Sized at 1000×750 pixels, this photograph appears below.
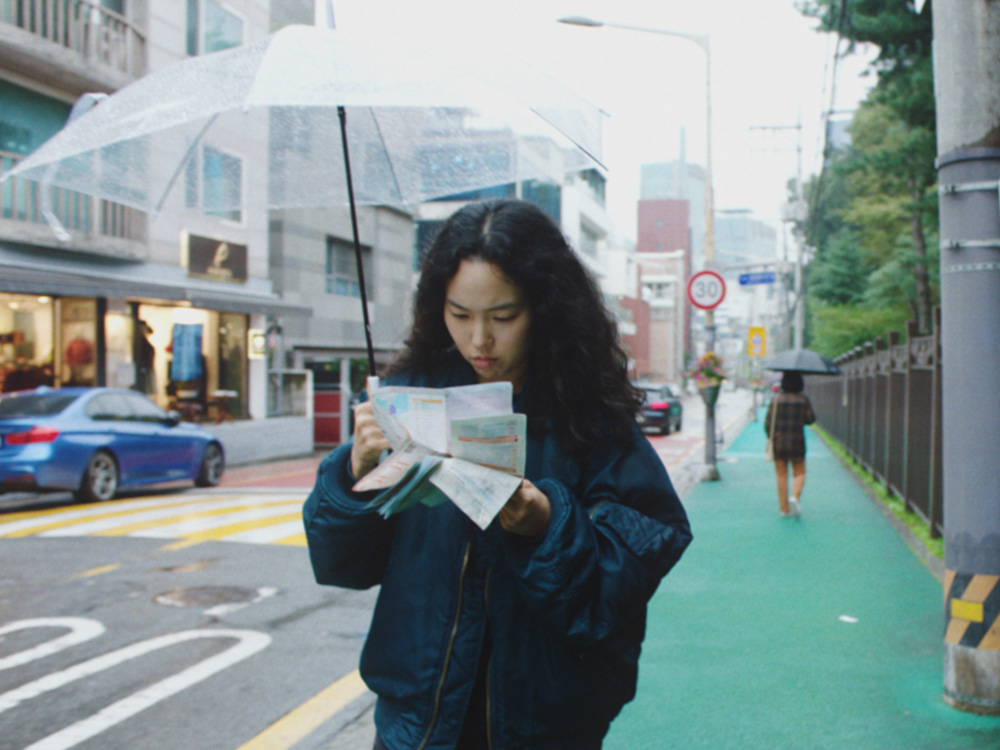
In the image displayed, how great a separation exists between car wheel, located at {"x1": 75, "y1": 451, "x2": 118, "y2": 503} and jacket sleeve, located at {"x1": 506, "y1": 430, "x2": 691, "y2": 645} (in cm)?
1082

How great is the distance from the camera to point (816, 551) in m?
8.27

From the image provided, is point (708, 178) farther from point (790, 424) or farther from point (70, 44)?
point (70, 44)

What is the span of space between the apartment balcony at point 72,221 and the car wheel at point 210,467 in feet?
12.2

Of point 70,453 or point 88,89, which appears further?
point 88,89

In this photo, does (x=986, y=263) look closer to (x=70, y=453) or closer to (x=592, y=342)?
(x=592, y=342)

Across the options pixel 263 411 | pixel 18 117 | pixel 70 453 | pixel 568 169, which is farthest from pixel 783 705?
pixel 263 411

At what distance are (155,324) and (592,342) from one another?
17.9 metres

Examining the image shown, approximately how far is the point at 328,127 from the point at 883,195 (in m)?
28.7

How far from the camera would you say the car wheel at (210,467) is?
542 inches

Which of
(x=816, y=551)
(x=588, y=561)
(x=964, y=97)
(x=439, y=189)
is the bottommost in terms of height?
(x=816, y=551)

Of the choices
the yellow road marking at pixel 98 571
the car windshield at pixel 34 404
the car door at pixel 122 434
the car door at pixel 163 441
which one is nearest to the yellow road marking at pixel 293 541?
the yellow road marking at pixel 98 571

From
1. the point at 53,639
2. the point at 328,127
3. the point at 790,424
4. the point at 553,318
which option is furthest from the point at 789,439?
the point at 553,318

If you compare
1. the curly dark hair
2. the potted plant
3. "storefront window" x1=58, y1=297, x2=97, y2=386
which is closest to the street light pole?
the potted plant

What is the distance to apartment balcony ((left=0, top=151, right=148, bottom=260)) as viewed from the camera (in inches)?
560
